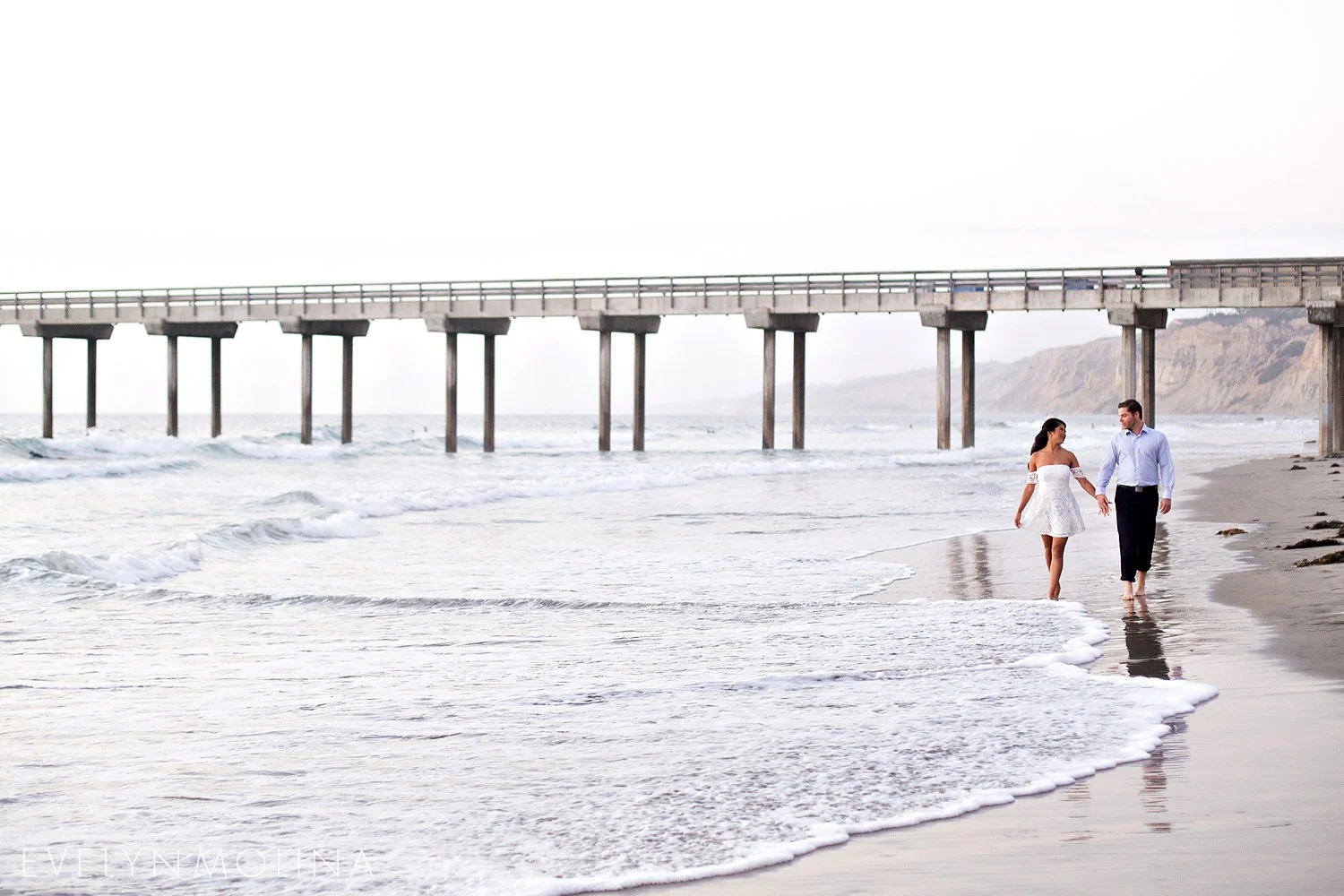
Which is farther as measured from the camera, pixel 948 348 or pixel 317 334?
pixel 317 334

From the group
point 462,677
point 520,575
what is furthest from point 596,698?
point 520,575

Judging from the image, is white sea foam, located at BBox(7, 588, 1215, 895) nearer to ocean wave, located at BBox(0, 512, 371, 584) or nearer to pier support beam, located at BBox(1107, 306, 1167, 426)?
ocean wave, located at BBox(0, 512, 371, 584)

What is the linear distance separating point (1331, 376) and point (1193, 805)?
2844 centimetres

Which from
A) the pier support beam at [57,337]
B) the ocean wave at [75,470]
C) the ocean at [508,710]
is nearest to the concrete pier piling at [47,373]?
the pier support beam at [57,337]

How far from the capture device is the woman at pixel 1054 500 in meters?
10.5

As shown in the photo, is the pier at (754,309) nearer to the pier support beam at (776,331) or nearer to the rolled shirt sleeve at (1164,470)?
the pier support beam at (776,331)

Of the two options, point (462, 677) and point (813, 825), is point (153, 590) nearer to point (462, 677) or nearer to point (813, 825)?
point (462, 677)

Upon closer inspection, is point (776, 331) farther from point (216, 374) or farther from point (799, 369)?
point (216, 374)

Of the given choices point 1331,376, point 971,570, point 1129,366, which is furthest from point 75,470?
point 1331,376

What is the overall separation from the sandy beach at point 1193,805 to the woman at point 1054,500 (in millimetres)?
670

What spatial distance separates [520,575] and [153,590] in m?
3.08

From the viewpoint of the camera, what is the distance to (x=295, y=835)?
4.79 meters

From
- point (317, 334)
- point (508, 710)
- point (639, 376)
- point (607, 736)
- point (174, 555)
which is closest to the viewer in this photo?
point (607, 736)

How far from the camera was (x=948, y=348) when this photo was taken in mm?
36844
